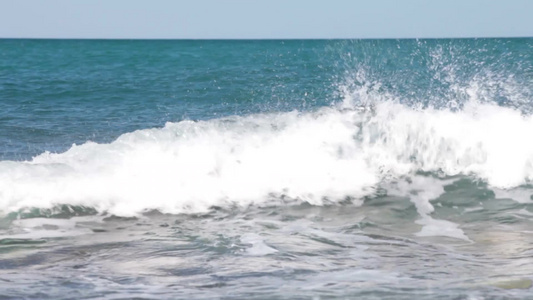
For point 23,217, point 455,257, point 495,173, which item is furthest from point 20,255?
point 495,173

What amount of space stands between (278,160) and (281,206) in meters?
1.20

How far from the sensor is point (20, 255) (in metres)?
5.56

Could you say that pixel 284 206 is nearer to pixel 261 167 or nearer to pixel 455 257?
pixel 261 167

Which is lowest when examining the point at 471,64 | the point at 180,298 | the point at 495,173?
the point at 180,298

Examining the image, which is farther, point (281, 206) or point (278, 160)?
point (278, 160)

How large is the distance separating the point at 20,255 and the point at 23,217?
4.50ft

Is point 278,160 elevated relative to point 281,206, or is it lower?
elevated

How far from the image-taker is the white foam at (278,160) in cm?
750

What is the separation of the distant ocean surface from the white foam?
20mm

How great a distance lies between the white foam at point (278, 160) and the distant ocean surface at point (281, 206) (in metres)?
0.02

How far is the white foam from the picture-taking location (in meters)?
7.50

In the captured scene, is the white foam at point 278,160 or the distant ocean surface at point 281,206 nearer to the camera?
the distant ocean surface at point 281,206

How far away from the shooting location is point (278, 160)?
27.9 feet

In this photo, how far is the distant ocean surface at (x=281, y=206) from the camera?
4824mm
